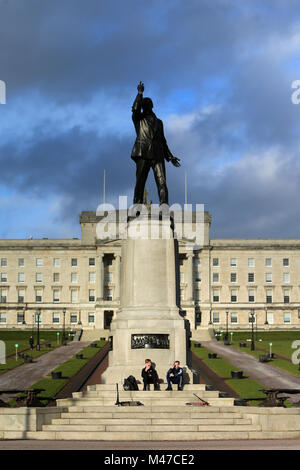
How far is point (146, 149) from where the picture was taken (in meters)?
27.0

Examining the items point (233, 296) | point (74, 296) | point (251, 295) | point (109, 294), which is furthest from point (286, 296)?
point (74, 296)

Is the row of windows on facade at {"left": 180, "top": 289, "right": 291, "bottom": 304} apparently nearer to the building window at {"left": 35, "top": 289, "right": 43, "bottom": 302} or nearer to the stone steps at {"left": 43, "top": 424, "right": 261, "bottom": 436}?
the building window at {"left": 35, "top": 289, "right": 43, "bottom": 302}

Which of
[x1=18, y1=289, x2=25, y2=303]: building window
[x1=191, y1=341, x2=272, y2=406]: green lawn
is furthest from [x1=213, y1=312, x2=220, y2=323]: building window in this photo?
[x1=191, y1=341, x2=272, y2=406]: green lawn

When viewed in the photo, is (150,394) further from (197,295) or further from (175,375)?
(197,295)

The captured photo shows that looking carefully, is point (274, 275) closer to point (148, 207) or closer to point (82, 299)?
point (82, 299)

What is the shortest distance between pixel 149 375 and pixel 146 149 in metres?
8.96

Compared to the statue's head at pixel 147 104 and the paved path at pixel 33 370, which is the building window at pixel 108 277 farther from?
the statue's head at pixel 147 104

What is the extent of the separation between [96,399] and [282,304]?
357 ft

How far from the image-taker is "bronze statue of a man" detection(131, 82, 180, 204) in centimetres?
2691

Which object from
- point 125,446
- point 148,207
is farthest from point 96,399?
point 148,207

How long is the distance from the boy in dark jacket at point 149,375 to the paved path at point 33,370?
59.1 ft

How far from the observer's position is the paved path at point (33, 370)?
42188mm

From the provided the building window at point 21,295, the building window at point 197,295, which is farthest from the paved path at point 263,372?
the building window at point 21,295

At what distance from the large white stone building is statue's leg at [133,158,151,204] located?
325 feet
